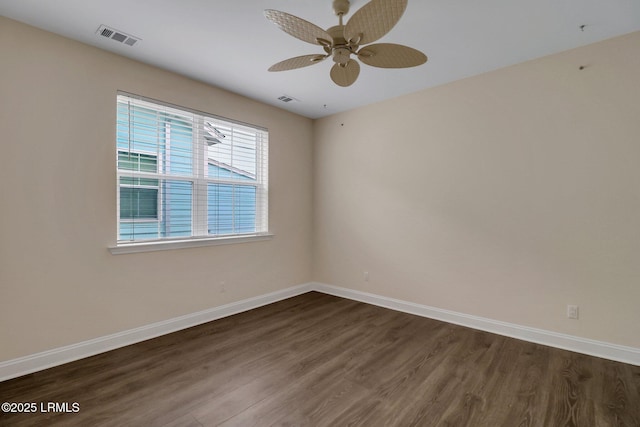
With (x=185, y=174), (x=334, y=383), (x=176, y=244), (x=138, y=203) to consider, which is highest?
(x=185, y=174)

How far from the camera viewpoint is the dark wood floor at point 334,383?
1.79 m

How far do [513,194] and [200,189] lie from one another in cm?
332

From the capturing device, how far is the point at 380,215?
3.93 m

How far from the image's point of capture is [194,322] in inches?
127

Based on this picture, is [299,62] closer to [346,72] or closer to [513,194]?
[346,72]

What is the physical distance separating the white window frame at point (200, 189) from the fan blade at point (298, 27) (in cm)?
185

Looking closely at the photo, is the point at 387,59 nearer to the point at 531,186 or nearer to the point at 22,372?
the point at 531,186

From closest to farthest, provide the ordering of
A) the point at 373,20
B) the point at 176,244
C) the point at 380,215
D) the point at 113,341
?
the point at 373,20 < the point at 113,341 < the point at 176,244 < the point at 380,215

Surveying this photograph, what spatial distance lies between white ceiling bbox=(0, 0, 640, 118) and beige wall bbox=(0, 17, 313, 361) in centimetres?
21

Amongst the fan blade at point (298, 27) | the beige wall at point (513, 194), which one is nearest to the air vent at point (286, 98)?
the beige wall at point (513, 194)

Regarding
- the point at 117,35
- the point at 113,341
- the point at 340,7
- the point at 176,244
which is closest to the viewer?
the point at 340,7

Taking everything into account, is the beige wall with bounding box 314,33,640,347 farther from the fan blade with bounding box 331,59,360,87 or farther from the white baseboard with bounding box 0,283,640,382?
the fan blade with bounding box 331,59,360,87

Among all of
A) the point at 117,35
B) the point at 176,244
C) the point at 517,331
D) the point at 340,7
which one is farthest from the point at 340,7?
the point at 517,331

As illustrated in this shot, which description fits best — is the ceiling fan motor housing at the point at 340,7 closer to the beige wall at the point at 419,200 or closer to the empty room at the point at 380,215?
the empty room at the point at 380,215
